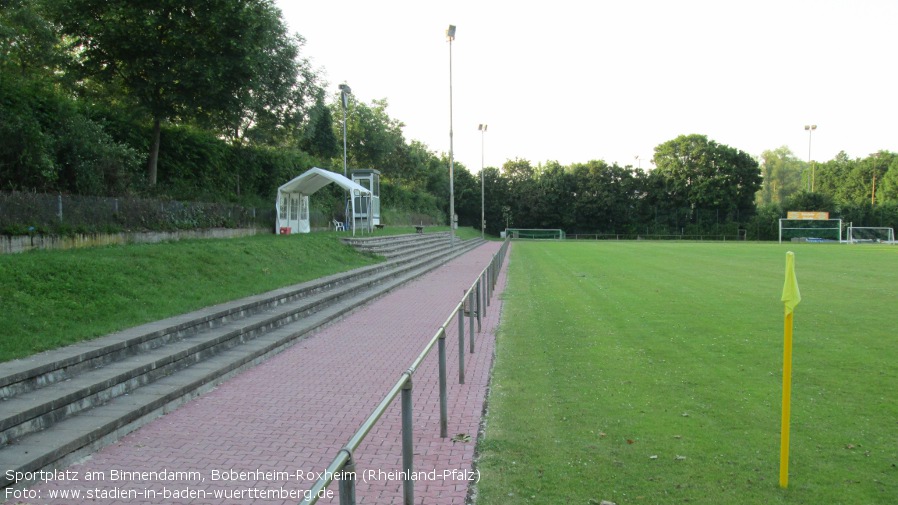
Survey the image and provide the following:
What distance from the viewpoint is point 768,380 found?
23.1 feet

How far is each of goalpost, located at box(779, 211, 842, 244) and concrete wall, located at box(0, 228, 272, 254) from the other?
61718 millimetres

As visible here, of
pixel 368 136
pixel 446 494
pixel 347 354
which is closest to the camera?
pixel 446 494

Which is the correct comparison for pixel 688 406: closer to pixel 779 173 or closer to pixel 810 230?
pixel 810 230

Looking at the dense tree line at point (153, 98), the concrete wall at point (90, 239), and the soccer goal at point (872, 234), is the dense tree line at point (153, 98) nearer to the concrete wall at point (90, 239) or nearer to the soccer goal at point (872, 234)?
the concrete wall at point (90, 239)

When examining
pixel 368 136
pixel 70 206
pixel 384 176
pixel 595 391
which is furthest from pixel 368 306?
pixel 384 176

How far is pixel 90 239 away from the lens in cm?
1216

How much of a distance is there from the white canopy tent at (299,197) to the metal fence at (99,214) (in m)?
3.01

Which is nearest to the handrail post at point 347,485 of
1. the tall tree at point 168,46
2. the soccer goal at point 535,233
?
the tall tree at point 168,46

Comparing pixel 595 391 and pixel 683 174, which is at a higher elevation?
pixel 683 174

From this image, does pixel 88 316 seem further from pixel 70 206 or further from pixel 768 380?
pixel 768 380

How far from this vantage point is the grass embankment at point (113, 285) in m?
6.75

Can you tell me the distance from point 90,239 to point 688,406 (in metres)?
11.5

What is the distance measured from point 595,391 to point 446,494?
2.98 m

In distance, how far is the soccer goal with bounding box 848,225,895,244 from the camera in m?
62.8
